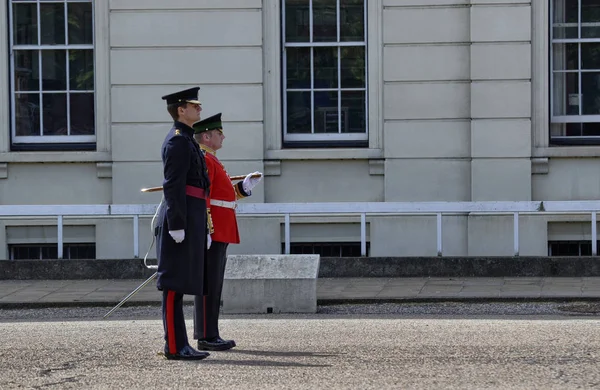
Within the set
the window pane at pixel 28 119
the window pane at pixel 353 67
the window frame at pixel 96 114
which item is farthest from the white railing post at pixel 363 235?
the window pane at pixel 28 119

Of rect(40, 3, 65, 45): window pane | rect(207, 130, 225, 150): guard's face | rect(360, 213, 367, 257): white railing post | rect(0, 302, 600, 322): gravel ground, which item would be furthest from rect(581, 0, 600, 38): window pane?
rect(207, 130, 225, 150): guard's face

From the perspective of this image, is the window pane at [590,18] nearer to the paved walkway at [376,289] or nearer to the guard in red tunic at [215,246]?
the paved walkway at [376,289]

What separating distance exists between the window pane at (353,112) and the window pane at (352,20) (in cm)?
72

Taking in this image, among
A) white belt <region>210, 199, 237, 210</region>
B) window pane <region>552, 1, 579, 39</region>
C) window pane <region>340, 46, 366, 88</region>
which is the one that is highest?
window pane <region>552, 1, 579, 39</region>

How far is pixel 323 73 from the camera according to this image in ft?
55.4

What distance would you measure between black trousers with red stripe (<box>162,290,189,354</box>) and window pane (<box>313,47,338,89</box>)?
8.33 meters

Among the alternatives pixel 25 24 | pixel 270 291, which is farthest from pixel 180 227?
pixel 25 24

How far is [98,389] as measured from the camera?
773 cm

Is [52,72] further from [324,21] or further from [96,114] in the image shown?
[324,21]

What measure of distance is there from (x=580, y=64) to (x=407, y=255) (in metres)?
3.34

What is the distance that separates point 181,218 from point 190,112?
2.61 feet

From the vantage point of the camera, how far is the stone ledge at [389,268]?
47.0 ft

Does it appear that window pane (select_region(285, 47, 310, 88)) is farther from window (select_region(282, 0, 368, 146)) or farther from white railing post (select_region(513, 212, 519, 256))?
white railing post (select_region(513, 212, 519, 256))

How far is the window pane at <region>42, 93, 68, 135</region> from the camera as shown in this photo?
1700 centimetres
